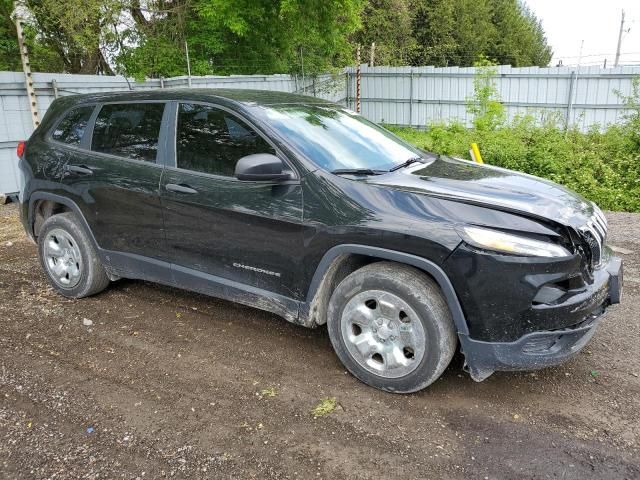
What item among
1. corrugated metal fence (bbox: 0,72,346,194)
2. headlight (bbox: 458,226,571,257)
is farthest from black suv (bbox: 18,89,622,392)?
corrugated metal fence (bbox: 0,72,346,194)

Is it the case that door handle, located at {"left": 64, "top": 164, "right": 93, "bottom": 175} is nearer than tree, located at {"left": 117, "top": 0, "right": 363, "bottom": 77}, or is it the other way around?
door handle, located at {"left": 64, "top": 164, "right": 93, "bottom": 175}

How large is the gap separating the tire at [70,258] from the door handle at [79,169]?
412 millimetres

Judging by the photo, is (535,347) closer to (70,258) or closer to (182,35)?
(70,258)

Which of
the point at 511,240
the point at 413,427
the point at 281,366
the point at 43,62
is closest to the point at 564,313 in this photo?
the point at 511,240

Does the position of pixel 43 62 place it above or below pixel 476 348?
above

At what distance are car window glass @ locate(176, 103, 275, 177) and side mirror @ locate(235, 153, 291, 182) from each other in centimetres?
20

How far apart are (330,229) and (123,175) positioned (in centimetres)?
188

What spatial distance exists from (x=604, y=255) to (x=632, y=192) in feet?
20.5

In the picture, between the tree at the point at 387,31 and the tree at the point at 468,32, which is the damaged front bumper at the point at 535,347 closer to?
the tree at the point at 387,31

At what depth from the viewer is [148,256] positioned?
13.8 ft

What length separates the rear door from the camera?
4.07 m

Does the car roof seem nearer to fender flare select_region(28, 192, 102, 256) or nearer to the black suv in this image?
the black suv

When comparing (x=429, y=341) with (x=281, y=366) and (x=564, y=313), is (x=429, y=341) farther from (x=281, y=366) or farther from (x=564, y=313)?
(x=281, y=366)

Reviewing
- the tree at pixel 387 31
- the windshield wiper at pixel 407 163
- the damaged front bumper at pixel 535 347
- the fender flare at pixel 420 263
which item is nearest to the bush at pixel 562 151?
the windshield wiper at pixel 407 163
